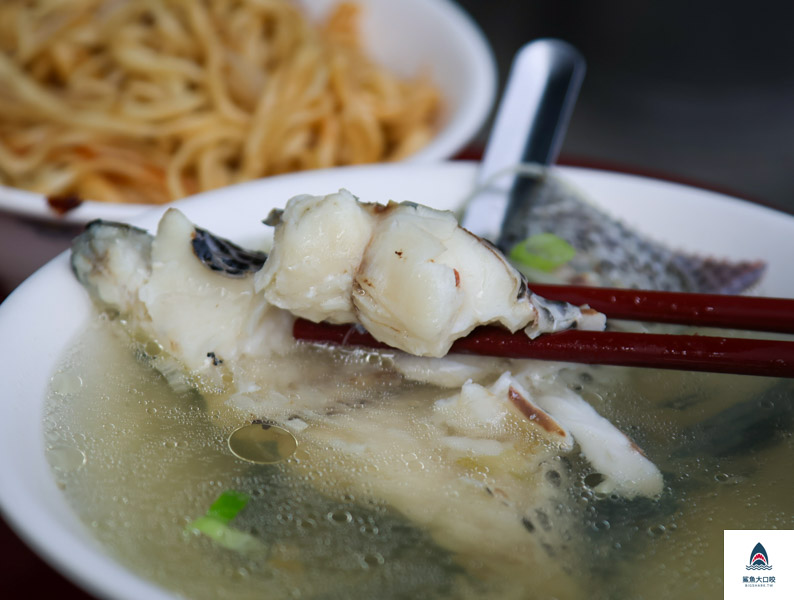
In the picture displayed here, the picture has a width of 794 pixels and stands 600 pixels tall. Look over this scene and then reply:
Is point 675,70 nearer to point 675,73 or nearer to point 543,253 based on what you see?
point 675,73

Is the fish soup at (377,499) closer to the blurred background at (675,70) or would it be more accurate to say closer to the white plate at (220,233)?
the white plate at (220,233)

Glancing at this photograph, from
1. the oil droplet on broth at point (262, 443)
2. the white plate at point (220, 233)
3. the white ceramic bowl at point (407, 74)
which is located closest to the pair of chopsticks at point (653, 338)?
the oil droplet on broth at point (262, 443)

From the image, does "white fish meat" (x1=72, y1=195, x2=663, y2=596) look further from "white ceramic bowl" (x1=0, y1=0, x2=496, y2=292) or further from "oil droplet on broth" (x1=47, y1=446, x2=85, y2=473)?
"white ceramic bowl" (x1=0, y1=0, x2=496, y2=292)

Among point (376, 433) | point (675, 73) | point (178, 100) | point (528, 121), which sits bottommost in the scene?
point (376, 433)

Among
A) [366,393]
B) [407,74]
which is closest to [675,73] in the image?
[407,74]

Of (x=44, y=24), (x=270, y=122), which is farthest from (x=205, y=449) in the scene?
(x=44, y=24)

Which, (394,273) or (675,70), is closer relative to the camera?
(394,273)

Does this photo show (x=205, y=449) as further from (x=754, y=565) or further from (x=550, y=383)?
(x=754, y=565)
